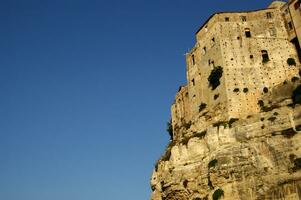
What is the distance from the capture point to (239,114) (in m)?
47.1

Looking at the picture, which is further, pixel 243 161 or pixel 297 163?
pixel 243 161

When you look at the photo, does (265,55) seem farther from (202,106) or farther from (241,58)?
(202,106)

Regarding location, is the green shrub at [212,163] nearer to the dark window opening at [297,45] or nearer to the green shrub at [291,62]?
the green shrub at [291,62]

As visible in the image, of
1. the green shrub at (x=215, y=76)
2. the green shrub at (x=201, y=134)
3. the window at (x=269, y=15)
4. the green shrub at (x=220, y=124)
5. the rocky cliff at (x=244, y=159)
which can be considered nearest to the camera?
the rocky cliff at (x=244, y=159)

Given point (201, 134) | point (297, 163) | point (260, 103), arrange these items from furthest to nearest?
point (260, 103)
point (201, 134)
point (297, 163)

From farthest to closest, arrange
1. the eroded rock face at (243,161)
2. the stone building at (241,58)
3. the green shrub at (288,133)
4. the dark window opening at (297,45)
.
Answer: the dark window opening at (297,45) < the stone building at (241,58) < the green shrub at (288,133) < the eroded rock face at (243,161)

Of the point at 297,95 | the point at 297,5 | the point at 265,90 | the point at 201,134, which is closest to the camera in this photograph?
the point at 297,95

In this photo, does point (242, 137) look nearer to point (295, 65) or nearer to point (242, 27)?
point (295, 65)

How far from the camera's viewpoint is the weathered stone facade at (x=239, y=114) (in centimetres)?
3941

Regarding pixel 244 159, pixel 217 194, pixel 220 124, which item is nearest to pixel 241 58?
pixel 220 124

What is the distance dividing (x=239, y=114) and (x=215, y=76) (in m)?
6.01

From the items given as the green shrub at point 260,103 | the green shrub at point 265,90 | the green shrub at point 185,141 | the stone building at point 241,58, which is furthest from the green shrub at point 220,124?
the green shrub at point 265,90

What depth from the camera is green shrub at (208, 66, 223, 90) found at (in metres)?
50.0

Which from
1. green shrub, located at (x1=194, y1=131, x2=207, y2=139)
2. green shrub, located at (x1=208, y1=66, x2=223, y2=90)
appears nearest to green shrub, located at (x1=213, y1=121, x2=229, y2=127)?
green shrub, located at (x1=194, y1=131, x2=207, y2=139)
